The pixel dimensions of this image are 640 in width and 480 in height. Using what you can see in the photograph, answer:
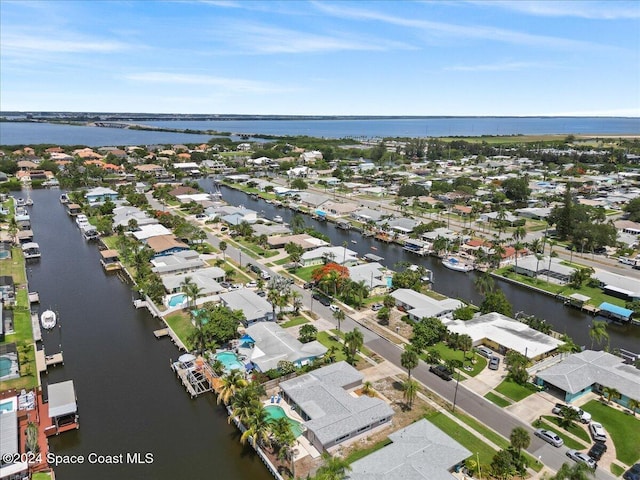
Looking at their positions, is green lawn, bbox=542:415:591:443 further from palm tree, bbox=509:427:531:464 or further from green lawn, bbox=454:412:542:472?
palm tree, bbox=509:427:531:464

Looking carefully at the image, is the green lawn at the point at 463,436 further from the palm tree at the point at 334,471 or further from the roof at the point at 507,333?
the roof at the point at 507,333

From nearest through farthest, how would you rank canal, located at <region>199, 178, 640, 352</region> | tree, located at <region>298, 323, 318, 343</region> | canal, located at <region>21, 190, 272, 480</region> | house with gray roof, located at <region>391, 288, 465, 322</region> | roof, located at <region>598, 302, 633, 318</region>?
canal, located at <region>21, 190, 272, 480</region>, tree, located at <region>298, 323, 318, 343</region>, house with gray roof, located at <region>391, 288, 465, 322</region>, canal, located at <region>199, 178, 640, 352</region>, roof, located at <region>598, 302, 633, 318</region>

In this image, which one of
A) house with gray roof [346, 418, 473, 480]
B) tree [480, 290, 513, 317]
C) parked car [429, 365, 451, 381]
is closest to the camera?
house with gray roof [346, 418, 473, 480]

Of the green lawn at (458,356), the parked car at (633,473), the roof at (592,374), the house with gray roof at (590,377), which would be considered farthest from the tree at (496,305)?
the parked car at (633,473)

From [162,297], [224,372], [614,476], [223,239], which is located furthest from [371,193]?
[614,476]

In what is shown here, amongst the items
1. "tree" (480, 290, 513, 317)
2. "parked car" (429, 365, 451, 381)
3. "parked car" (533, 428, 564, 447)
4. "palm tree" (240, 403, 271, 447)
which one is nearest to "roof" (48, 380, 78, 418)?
"palm tree" (240, 403, 271, 447)

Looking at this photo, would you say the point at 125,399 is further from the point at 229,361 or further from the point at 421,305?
the point at 421,305
